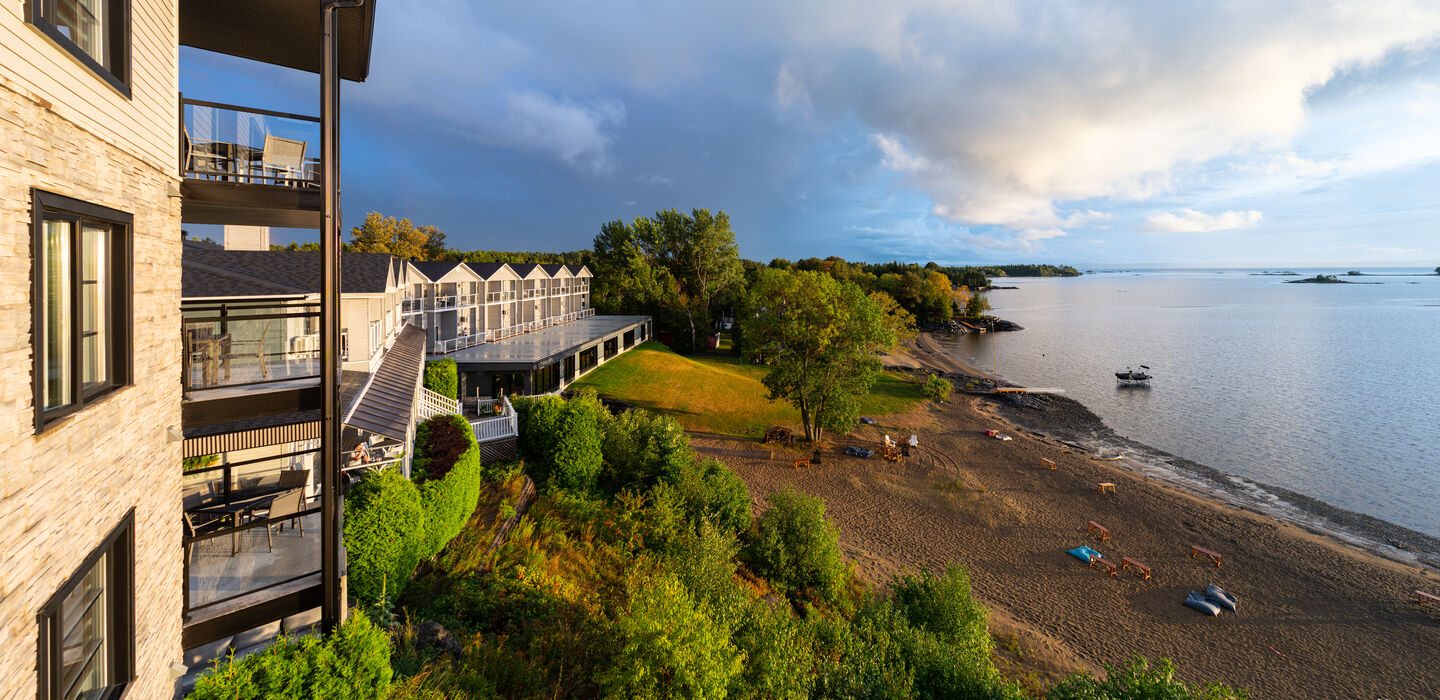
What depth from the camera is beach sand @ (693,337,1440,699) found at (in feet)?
47.8

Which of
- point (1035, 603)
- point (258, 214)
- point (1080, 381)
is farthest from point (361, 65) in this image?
point (1080, 381)

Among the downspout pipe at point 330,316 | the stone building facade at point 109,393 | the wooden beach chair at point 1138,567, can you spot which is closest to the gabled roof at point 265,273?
the downspout pipe at point 330,316

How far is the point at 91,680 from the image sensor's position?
4055 millimetres

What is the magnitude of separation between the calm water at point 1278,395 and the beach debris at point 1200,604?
15627mm

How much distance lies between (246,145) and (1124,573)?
25401 mm

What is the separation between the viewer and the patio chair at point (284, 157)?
7500mm

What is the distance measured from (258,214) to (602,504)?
12.5 m

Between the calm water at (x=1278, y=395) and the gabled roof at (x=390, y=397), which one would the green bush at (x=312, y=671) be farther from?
the calm water at (x=1278, y=395)

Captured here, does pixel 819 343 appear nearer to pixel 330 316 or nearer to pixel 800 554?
pixel 800 554

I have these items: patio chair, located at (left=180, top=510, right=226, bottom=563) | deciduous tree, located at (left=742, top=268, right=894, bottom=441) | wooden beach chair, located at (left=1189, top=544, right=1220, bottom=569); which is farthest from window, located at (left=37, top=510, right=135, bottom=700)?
wooden beach chair, located at (left=1189, top=544, right=1220, bottom=569)

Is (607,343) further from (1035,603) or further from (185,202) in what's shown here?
(185,202)

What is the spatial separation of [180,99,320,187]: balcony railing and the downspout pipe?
0.94 m

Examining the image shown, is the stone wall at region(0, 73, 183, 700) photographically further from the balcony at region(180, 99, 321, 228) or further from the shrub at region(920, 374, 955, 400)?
the shrub at region(920, 374, 955, 400)

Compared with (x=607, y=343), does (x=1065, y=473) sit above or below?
below
